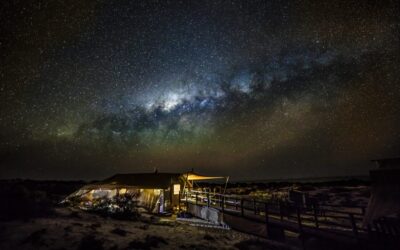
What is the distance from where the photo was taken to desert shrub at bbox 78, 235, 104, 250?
1017 centimetres

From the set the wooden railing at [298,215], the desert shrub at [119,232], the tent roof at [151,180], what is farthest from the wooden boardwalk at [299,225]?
the tent roof at [151,180]

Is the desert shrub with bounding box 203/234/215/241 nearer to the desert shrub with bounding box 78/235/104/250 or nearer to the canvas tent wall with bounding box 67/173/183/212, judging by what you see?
the desert shrub with bounding box 78/235/104/250

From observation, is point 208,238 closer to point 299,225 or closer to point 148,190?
point 299,225

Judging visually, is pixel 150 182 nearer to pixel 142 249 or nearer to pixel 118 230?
pixel 118 230

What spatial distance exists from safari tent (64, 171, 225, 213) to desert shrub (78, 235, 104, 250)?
10722 mm

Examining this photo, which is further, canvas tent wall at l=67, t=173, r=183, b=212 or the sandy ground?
canvas tent wall at l=67, t=173, r=183, b=212

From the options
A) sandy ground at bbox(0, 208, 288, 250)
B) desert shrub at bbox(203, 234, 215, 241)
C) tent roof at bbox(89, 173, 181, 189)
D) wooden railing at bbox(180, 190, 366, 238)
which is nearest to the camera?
sandy ground at bbox(0, 208, 288, 250)

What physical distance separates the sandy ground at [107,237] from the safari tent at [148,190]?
21.5 ft

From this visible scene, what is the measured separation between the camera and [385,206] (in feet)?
30.7

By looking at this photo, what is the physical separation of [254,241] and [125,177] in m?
18.0

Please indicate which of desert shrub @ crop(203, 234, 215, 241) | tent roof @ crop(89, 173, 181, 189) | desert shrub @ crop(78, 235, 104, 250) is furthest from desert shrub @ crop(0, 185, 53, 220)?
desert shrub @ crop(203, 234, 215, 241)

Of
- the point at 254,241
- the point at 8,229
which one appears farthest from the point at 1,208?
the point at 254,241

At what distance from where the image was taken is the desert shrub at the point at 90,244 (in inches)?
400

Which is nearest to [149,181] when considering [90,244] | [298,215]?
[90,244]
